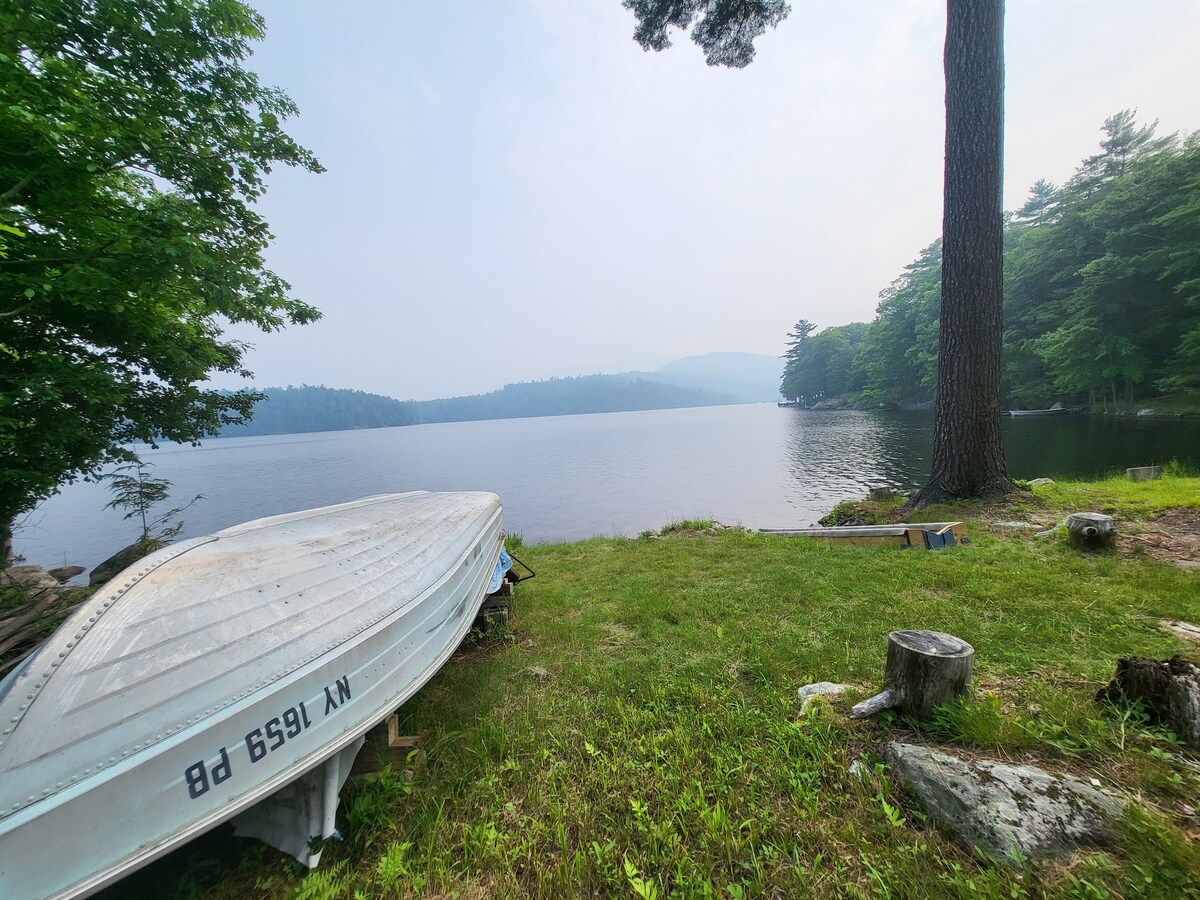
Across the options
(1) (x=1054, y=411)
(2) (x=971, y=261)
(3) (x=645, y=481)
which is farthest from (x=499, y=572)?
(1) (x=1054, y=411)

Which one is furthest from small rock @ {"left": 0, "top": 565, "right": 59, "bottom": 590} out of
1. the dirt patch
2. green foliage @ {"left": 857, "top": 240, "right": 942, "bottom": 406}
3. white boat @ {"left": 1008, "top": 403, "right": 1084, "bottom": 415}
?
green foliage @ {"left": 857, "top": 240, "right": 942, "bottom": 406}

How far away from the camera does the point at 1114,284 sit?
79.2 feet

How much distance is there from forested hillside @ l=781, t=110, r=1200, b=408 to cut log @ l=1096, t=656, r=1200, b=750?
3163 cm

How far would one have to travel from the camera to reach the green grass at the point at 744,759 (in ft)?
5.23

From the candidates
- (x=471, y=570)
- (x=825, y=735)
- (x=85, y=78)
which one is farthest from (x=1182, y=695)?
(x=85, y=78)

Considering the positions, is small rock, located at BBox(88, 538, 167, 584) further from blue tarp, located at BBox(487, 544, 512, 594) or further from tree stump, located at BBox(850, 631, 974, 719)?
tree stump, located at BBox(850, 631, 974, 719)

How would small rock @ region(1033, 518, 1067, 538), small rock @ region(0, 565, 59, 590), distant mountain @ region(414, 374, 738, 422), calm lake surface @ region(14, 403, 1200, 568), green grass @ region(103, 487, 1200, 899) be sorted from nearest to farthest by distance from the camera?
green grass @ region(103, 487, 1200, 899), small rock @ region(1033, 518, 1067, 538), small rock @ region(0, 565, 59, 590), calm lake surface @ region(14, 403, 1200, 568), distant mountain @ region(414, 374, 738, 422)

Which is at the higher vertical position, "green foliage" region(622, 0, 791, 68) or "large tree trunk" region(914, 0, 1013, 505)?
"green foliage" region(622, 0, 791, 68)

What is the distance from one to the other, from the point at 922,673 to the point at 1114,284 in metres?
36.8

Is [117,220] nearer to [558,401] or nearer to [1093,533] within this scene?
[1093,533]

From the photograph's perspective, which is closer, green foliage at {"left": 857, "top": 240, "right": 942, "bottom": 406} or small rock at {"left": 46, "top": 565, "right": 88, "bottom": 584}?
small rock at {"left": 46, "top": 565, "right": 88, "bottom": 584}

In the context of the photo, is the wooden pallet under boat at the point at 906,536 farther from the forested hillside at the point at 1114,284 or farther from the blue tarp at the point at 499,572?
the forested hillside at the point at 1114,284

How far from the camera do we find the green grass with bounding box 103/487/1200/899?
159 cm

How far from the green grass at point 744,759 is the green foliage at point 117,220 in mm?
4842
